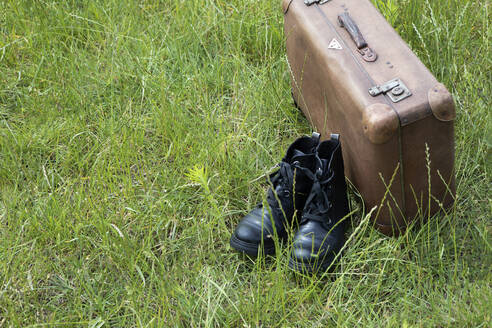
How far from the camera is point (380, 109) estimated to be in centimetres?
204

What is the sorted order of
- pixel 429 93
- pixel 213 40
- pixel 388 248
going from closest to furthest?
pixel 429 93
pixel 388 248
pixel 213 40

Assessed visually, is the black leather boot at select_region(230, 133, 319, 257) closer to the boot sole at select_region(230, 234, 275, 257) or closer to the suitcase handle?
the boot sole at select_region(230, 234, 275, 257)

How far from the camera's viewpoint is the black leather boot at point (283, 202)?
2297mm

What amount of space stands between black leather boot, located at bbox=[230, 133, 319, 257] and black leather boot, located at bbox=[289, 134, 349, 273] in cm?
5

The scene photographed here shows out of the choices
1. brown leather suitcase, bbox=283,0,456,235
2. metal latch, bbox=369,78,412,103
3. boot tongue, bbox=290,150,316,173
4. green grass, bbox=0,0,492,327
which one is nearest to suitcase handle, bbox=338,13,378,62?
brown leather suitcase, bbox=283,0,456,235

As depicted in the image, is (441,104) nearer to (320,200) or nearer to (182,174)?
(320,200)

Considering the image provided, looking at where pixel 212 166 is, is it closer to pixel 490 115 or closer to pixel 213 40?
pixel 213 40

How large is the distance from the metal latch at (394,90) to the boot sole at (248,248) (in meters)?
0.73

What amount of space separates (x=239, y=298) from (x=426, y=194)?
827mm

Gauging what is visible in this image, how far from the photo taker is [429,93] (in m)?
2.04

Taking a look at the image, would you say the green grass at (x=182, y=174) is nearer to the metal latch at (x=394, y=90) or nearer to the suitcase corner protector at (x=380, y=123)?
the suitcase corner protector at (x=380, y=123)

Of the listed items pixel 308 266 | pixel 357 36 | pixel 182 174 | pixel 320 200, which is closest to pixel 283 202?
pixel 320 200

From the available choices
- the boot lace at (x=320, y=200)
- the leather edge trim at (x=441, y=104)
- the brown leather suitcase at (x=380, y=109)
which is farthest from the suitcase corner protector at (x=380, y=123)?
the boot lace at (x=320, y=200)

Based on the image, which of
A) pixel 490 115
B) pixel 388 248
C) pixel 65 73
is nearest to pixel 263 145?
pixel 388 248
